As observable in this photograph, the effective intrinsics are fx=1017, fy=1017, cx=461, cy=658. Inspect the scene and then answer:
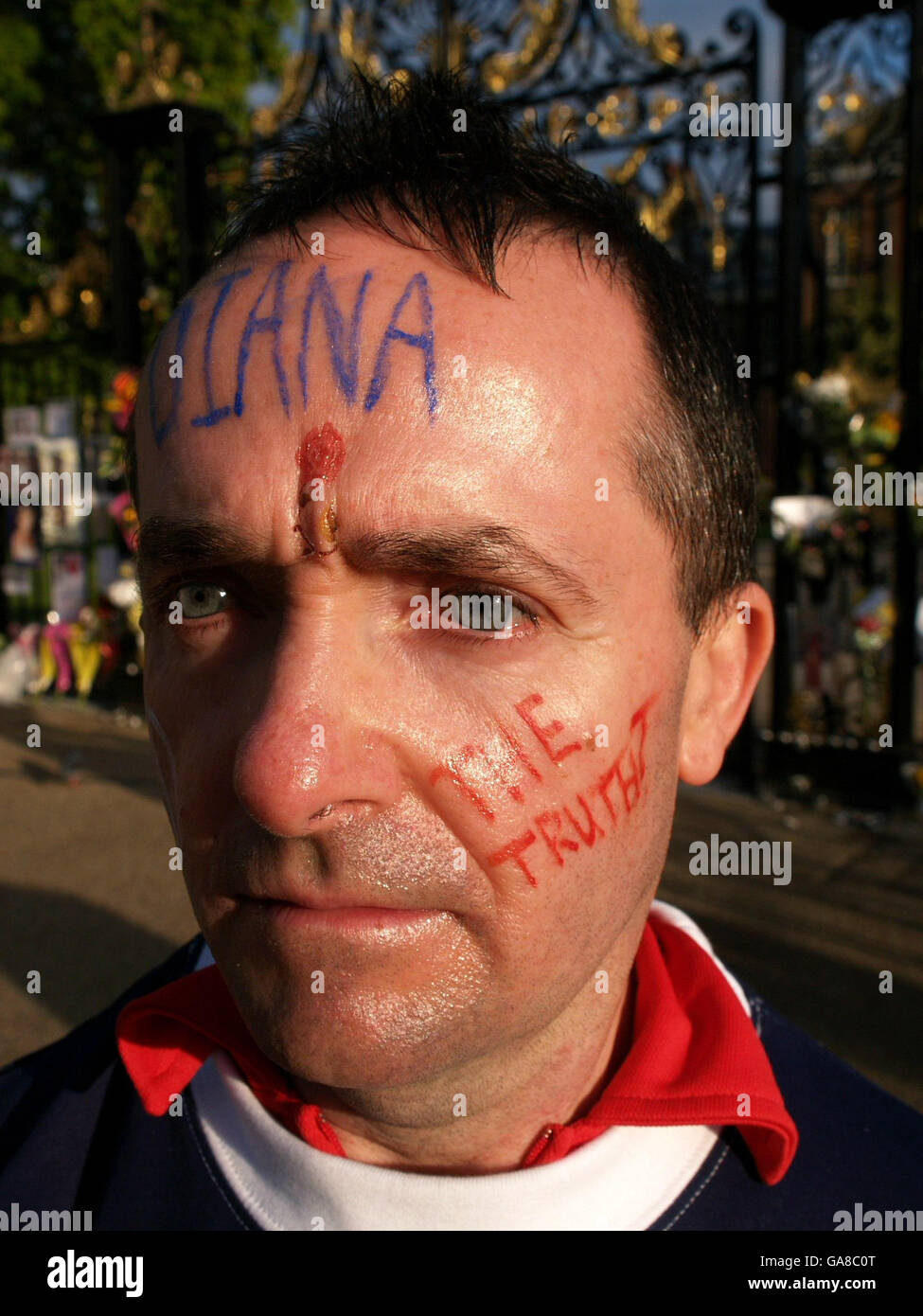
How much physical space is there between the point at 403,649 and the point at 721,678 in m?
0.55

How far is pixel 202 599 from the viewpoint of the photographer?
Result: 120cm

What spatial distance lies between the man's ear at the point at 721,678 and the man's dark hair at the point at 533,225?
49 millimetres

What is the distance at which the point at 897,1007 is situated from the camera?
351 centimetres

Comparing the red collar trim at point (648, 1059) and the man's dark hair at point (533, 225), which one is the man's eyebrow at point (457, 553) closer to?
the man's dark hair at point (533, 225)

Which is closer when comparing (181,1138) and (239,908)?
(239,908)

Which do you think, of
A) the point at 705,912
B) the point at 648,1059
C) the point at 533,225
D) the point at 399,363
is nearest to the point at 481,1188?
the point at 648,1059

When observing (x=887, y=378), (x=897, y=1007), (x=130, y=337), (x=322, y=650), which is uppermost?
(x=130, y=337)

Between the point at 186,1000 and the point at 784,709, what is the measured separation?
4.83 meters

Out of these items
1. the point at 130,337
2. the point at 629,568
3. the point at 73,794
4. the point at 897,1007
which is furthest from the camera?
the point at 130,337

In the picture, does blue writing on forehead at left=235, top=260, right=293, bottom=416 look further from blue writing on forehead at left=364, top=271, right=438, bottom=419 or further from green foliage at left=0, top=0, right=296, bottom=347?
green foliage at left=0, top=0, right=296, bottom=347

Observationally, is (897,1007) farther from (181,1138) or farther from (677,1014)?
(181,1138)

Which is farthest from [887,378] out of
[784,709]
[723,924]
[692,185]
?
[723,924]

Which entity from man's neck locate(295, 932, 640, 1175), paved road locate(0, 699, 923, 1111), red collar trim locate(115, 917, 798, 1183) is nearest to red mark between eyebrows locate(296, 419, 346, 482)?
man's neck locate(295, 932, 640, 1175)

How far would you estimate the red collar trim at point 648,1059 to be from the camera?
48.2 inches
